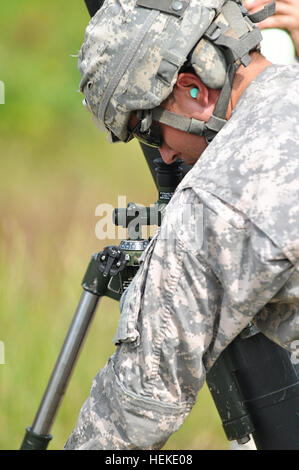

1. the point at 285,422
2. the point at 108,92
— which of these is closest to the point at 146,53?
the point at 108,92

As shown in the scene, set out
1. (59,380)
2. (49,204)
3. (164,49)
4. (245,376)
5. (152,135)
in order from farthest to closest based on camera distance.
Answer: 1. (49,204)
2. (59,380)
3. (245,376)
4. (152,135)
5. (164,49)

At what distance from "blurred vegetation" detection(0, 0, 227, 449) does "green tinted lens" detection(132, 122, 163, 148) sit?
10.7 inches

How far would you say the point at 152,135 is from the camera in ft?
7.60

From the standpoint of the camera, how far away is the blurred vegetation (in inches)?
142

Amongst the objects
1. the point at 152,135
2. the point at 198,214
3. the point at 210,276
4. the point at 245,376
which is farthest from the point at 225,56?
the point at 245,376

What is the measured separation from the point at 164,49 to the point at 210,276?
0.61 meters

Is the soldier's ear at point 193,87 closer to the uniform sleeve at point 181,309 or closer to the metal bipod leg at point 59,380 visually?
the uniform sleeve at point 181,309

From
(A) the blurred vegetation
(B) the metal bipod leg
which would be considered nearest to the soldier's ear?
(A) the blurred vegetation

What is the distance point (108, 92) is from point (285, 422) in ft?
3.44

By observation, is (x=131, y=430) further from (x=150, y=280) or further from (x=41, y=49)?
(x=41, y=49)

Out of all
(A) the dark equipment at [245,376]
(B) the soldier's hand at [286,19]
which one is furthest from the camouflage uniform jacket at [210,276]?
(B) the soldier's hand at [286,19]

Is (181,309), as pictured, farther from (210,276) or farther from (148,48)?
(148,48)

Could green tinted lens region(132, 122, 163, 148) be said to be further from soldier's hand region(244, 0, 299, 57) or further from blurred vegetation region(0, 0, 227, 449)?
soldier's hand region(244, 0, 299, 57)

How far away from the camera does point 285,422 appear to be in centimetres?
241
